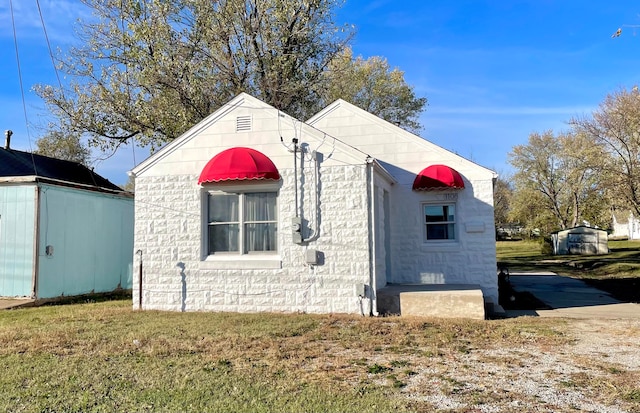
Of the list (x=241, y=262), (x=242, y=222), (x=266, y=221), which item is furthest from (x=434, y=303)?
(x=242, y=222)

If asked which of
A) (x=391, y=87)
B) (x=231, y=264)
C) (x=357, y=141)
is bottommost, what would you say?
(x=231, y=264)

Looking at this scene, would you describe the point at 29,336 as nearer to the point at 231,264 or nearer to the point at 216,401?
the point at 231,264

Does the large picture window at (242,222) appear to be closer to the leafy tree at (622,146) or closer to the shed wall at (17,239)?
the shed wall at (17,239)

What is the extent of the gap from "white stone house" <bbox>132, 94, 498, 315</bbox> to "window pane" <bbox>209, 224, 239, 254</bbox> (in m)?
0.02

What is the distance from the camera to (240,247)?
10.1 meters

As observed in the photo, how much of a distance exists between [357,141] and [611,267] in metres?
15.7

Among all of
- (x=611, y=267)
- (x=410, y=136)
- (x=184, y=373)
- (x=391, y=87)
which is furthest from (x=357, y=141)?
(x=391, y=87)

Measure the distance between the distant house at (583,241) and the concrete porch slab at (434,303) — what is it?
2660 centimetres

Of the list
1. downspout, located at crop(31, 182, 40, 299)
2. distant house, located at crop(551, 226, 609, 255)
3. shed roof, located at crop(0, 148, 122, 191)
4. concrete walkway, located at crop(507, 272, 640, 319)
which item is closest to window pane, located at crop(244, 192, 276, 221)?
concrete walkway, located at crop(507, 272, 640, 319)

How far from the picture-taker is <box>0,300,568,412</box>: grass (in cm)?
459

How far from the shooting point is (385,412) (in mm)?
4266

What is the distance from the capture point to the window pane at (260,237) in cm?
1001

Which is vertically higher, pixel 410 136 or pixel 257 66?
pixel 257 66

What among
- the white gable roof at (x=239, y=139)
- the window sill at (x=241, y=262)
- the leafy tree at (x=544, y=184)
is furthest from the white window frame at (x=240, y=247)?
the leafy tree at (x=544, y=184)
